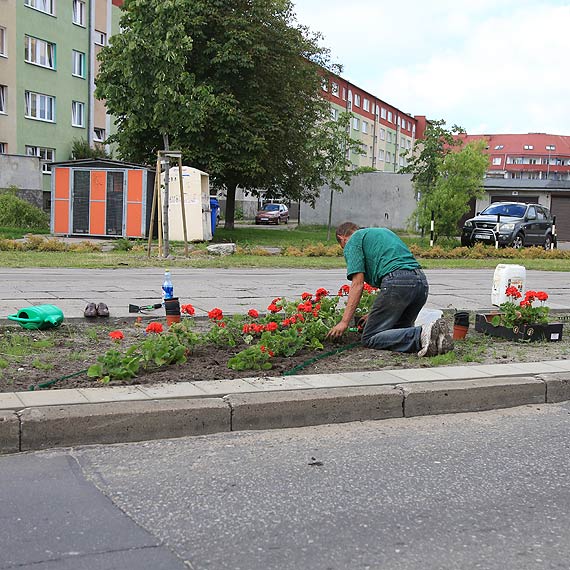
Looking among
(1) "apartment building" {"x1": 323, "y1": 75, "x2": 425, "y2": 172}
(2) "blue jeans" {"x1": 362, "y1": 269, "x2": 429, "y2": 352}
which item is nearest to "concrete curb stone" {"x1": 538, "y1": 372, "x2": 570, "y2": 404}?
(2) "blue jeans" {"x1": 362, "y1": 269, "x2": 429, "y2": 352}

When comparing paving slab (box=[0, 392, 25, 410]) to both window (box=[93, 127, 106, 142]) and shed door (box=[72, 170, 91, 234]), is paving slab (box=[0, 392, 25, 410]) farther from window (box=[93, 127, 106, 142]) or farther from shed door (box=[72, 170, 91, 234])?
window (box=[93, 127, 106, 142])

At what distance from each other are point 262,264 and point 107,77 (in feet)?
52.3

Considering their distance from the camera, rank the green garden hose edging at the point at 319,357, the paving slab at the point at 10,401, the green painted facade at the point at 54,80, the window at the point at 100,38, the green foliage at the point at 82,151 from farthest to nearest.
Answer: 1. the window at the point at 100,38
2. the green foliage at the point at 82,151
3. the green painted facade at the point at 54,80
4. the green garden hose edging at the point at 319,357
5. the paving slab at the point at 10,401

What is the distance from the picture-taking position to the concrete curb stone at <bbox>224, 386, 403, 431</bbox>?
17.4 feet

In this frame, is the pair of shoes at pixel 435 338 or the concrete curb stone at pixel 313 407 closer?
the concrete curb stone at pixel 313 407

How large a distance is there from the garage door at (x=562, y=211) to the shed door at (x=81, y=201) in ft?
94.3

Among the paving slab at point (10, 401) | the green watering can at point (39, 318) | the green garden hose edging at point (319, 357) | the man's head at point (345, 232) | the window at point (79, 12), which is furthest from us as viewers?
the window at point (79, 12)

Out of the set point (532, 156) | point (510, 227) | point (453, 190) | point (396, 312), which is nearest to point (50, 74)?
point (453, 190)

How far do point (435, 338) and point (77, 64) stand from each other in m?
45.7

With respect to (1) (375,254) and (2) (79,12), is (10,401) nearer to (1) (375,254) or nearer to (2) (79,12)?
(1) (375,254)

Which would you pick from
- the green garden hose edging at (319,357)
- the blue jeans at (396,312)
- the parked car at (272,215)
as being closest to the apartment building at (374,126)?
the parked car at (272,215)

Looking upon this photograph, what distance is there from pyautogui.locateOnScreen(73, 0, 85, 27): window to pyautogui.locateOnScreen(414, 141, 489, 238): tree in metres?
28.6

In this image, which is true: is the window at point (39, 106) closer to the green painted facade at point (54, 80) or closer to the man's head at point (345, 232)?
the green painted facade at point (54, 80)

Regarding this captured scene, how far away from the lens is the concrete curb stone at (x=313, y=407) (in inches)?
209
